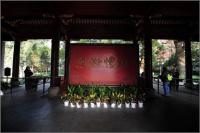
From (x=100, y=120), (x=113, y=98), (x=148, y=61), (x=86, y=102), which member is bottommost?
(x=100, y=120)

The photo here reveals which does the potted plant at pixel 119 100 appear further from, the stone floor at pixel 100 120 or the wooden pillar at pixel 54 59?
the wooden pillar at pixel 54 59

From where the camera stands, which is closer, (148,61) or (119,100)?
(119,100)

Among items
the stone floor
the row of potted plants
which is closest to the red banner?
the row of potted plants

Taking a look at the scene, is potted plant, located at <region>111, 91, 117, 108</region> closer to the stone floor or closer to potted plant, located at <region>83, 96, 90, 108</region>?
the stone floor

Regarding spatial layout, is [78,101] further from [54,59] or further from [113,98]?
[54,59]

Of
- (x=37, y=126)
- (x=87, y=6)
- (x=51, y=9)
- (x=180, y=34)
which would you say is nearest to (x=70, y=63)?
(x=51, y=9)

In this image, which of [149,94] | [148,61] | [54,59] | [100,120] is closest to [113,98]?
[100,120]

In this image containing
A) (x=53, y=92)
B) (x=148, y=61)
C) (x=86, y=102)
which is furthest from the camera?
(x=53, y=92)

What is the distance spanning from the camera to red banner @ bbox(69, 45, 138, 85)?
9.55m

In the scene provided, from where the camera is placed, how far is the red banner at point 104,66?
31.3ft

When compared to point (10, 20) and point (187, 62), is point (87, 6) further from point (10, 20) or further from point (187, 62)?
point (187, 62)

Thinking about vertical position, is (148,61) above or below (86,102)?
above

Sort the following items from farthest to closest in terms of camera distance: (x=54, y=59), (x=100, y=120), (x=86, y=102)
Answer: (x=54, y=59) < (x=86, y=102) < (x=100, y=120)

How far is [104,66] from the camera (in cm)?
956
